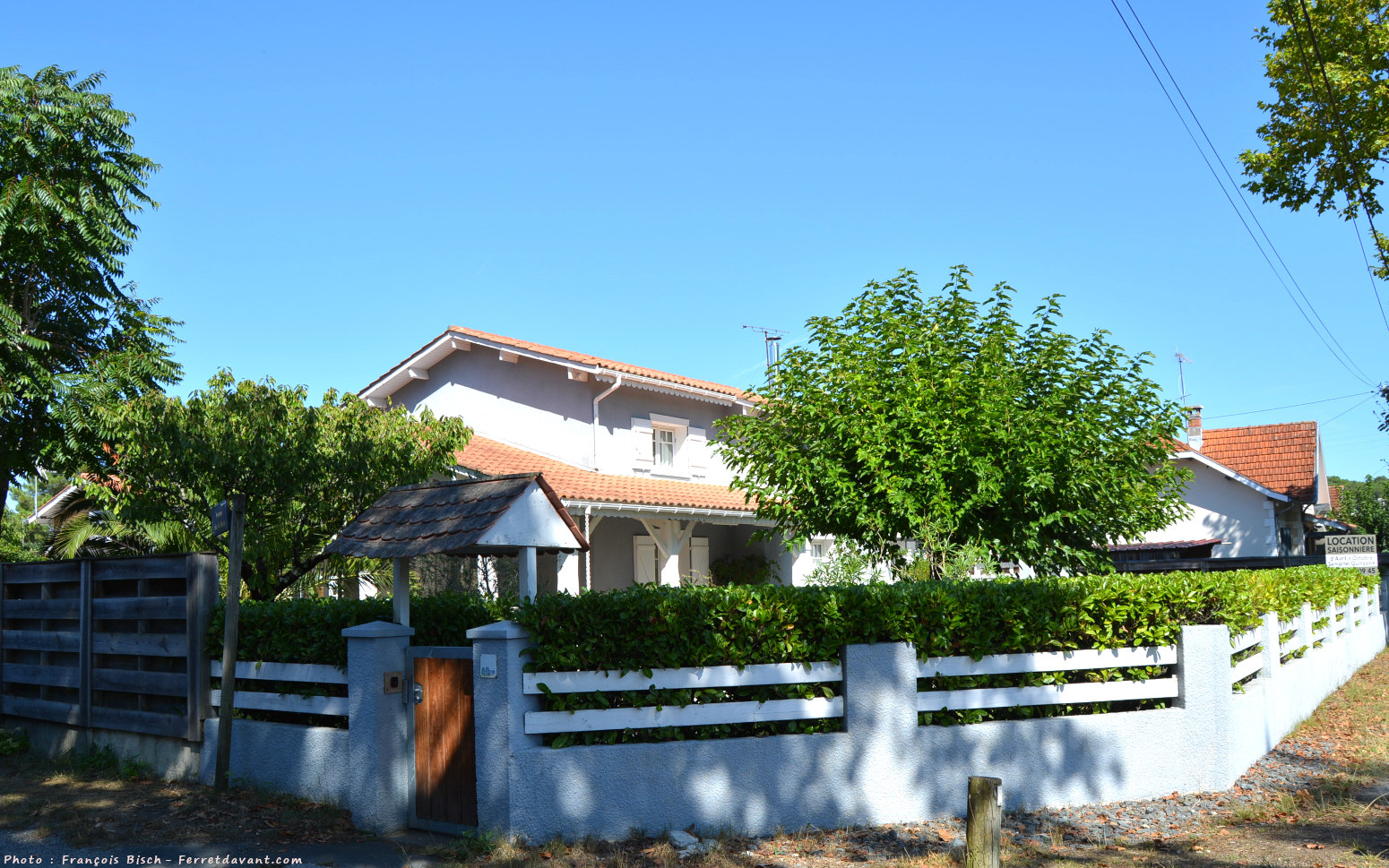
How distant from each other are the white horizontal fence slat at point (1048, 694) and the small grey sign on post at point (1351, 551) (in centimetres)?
988

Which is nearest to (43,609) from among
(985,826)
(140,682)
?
(140,682)

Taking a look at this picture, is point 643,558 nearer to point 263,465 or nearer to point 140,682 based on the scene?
point 263,465

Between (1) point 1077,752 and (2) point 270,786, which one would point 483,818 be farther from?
(1) point 1077,752

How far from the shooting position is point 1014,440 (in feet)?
37.1

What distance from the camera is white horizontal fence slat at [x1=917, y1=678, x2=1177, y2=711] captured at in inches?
317

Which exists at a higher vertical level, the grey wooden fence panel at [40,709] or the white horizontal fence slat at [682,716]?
the white horizontal fence slat at [682,716]

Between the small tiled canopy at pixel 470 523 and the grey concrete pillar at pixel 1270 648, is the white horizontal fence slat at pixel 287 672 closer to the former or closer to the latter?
the small tiled canopy at pixel 470 523

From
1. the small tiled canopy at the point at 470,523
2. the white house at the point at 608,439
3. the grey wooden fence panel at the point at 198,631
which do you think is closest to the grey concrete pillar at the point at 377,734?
the small tiled canopy at the point at 470,523

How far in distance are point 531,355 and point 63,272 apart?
1026 centimetres

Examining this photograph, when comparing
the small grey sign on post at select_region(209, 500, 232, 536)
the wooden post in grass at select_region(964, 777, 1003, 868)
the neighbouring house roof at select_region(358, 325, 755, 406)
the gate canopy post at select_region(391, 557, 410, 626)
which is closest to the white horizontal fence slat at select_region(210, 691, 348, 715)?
the gate canopy post at select_region(391, 557, 410, 626)

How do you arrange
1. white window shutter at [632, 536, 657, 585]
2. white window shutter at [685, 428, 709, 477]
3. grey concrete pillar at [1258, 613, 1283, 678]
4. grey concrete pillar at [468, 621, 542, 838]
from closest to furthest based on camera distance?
grey concrete pillar at [468, 621, 542, 838] < grey concrete pillar at [1258, 613, 1283, 678] < white window shutter at [632, 536, 657, 585] < white window shutter at [685, 428, 709, 477]

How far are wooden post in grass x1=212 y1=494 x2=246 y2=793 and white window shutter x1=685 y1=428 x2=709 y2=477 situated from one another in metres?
15.6

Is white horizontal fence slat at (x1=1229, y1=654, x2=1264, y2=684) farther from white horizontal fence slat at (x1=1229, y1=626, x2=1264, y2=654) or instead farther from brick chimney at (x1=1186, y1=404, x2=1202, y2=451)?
brick chimney at (x1=1186, y1=404, x2=1202, y2=451)

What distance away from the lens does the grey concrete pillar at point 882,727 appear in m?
7.71
